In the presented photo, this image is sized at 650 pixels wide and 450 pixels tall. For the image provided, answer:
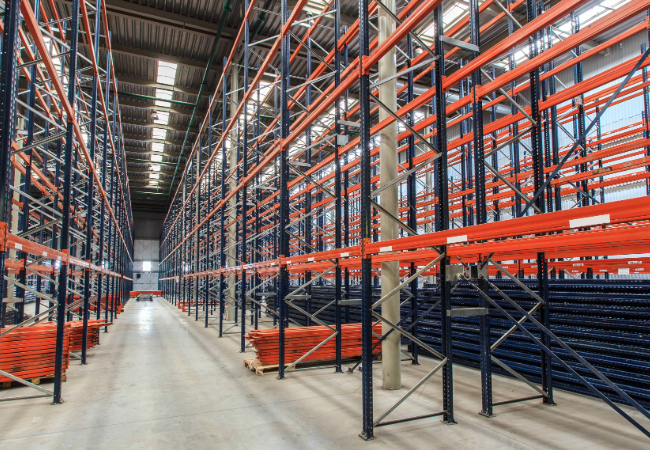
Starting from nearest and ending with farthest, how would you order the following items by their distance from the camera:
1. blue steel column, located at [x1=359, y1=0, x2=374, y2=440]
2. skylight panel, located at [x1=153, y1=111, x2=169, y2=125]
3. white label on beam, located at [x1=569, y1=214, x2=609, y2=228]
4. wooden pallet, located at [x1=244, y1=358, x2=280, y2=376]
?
white label on beam, located at [x1=569, y1=214, x2=609, y2=228], blue steel column, located at [x1=359, y1=0, x2=374, y2=440], wooden pallet, located at [x1=244, y1=358, x2=280, y2=376], skylight panel, located at [x1=153, y1=111, x2=169, y2=125]

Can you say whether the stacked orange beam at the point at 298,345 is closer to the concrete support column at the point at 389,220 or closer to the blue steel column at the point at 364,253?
the concrete support column at the point at 389,220

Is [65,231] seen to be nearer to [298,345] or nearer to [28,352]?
[28,352]

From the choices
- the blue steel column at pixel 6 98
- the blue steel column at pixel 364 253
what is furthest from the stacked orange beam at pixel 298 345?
the blue steel column at pixel 6 98

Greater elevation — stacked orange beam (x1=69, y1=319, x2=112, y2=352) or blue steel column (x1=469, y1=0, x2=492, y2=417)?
blue steel column (x1=469, y1=0, x2=492, y2=417)

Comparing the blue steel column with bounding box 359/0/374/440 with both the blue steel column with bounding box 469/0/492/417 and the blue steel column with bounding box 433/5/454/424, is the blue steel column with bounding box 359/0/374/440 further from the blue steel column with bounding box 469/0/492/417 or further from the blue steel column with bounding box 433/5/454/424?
the blue steel column with bounding box 469/0/492/417

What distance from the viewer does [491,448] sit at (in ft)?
14.0

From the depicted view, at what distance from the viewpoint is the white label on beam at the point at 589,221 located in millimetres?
2889

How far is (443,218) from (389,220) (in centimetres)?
164

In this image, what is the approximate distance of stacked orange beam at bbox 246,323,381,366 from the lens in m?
8.09

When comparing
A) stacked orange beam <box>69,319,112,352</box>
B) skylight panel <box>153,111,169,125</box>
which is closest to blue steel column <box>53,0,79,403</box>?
stacked orange beam <box>69,319,112,352</box>

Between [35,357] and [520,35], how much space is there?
334 inches

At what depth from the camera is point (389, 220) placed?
6.74 m

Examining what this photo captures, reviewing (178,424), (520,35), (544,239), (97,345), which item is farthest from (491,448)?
(97,345)

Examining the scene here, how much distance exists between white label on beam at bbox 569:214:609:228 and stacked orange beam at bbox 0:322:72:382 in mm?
7960
